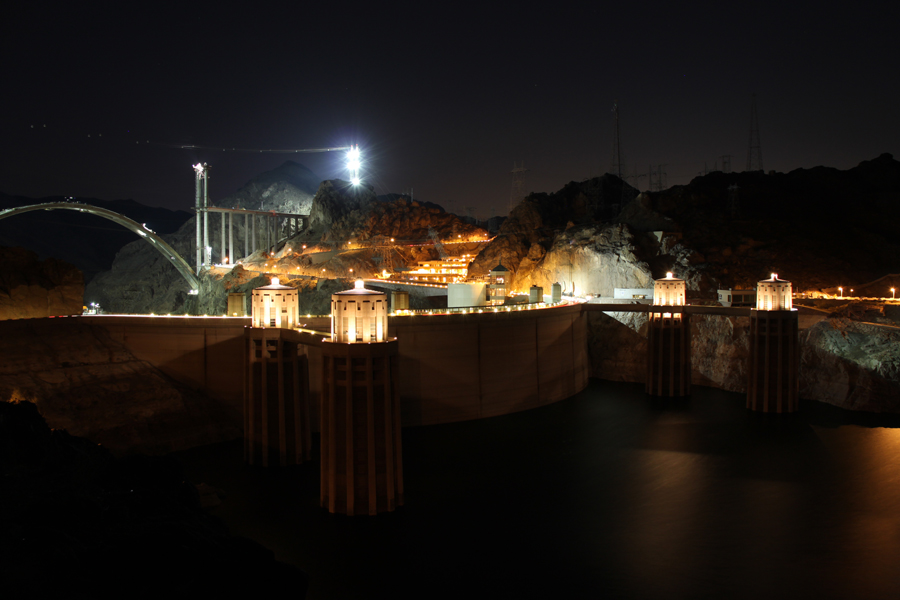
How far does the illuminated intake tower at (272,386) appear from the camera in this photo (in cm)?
2786

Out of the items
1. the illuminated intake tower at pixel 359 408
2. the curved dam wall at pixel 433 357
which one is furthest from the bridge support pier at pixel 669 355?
A: the illuminated intake tower at pixel 359 408

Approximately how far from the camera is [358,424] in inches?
881

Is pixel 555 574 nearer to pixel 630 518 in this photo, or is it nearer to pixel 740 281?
pixel 630 518

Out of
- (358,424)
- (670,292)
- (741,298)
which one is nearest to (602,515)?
(358,424)

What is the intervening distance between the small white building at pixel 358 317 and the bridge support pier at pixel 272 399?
553 cm

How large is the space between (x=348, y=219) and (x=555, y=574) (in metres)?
76.9

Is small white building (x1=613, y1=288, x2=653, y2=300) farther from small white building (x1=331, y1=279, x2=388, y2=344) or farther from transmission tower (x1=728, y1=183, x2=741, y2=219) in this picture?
small white building (x1=331, y1=279, x2=388, y2=344)

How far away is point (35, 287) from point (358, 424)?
24.0 m

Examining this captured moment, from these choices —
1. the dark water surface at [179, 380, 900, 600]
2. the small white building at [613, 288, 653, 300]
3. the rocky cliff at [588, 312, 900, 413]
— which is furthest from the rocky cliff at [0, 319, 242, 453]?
the small white building at [613, 288, 653, 300]

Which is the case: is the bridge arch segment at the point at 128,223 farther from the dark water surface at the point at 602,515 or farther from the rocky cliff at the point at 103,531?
the rocky cliff at the point at 103,531

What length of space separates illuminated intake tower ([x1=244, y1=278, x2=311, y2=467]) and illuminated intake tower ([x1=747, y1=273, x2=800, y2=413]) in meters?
28.8

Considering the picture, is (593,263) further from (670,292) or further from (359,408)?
(359,408)

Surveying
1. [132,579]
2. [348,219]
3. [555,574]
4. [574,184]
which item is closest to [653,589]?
[555,574]

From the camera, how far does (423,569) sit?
20094 millimetres
